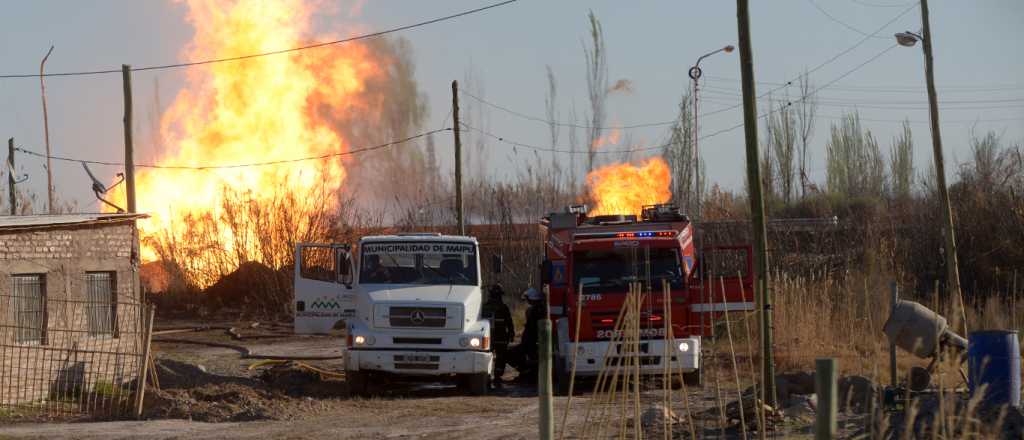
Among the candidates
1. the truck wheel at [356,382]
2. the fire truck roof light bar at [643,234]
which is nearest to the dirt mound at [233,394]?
the truck wheel at [356,382]

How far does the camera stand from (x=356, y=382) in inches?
771

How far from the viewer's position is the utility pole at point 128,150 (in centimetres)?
3005

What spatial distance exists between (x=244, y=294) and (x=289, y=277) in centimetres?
205

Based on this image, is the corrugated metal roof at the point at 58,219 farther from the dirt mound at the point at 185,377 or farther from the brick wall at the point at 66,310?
the dirt mound at the point at 185,377

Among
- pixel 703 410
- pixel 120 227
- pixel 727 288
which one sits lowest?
pixel 703 410

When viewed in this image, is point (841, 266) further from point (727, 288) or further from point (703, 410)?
point (703, 410)

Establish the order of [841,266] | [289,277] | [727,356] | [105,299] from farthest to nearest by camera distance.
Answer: [289,277]
[841,266]
[727,356]
[105,299]

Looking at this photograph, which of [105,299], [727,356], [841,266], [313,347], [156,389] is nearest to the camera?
[156,389]

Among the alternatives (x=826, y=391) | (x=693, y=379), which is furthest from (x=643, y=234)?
(x=826, y=391)

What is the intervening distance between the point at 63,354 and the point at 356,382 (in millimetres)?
5433

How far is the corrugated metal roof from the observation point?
20.4m

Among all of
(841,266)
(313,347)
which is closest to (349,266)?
(313,347)

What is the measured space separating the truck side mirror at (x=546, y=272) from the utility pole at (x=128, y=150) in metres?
13.7

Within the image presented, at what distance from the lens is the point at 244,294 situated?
4356cm
